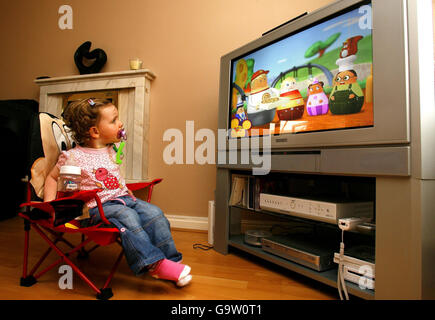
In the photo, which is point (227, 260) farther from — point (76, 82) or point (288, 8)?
point (76, 82)

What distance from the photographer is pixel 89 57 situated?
2666 millimetres

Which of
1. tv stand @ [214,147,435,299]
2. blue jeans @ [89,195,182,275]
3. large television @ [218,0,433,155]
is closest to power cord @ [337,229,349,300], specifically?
tv stand @ [214,147,435,299]

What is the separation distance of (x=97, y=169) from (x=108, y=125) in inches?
9.9

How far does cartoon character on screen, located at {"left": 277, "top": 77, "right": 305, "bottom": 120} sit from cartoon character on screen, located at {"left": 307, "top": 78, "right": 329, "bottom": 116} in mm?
46

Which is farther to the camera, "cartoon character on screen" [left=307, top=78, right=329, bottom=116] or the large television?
"cartoon character on screen" [left=307, top=78, right=329, bottom=116]

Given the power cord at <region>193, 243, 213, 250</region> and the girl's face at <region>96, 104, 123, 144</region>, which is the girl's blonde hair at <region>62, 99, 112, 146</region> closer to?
the girl's face at <region>96, 104, 123, 144</region>

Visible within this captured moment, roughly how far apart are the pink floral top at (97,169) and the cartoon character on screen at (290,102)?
3.25ft

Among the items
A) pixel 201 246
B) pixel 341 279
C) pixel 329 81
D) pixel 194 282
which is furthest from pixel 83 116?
pixel 341 279

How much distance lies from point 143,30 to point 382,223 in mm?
2546

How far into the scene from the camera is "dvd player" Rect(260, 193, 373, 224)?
1178 mm

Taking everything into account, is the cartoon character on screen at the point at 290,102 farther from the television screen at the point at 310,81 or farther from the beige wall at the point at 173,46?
the beige wall at the point at 173,46

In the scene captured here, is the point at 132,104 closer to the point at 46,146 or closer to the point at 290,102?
the point at 46,146
